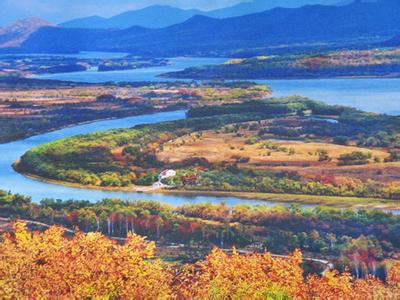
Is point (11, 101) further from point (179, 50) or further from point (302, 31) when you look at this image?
point (302, 31)

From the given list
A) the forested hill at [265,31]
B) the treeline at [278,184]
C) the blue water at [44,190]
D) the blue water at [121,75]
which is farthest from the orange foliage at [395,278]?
the forested hill at [265,31]

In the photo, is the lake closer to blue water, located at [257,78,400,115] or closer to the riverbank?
blue water, located at [257,78,400,115]

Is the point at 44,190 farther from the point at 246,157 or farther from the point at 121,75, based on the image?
the point at 121,75

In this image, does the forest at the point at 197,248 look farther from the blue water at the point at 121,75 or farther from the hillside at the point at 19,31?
the hillside at the point at 19,31

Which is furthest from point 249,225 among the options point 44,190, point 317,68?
point 317,68

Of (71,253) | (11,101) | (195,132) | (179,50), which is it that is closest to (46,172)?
(195,132)

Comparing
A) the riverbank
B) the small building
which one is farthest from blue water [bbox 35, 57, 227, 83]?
the riverbank
